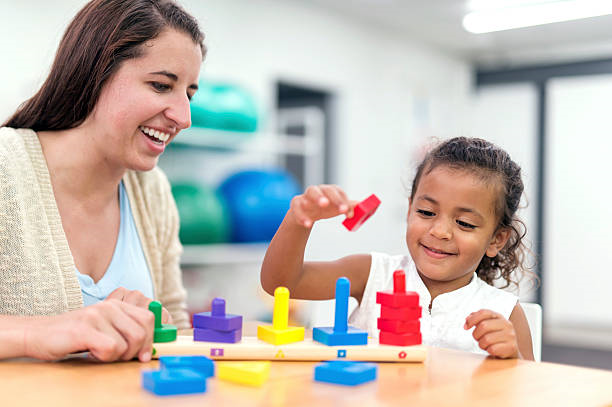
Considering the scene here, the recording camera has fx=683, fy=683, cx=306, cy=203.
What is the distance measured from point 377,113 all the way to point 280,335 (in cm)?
513

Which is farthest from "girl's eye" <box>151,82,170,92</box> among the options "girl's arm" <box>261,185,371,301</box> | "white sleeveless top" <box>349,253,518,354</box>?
"white sleeveless top" <box>349,253,518,354</box>

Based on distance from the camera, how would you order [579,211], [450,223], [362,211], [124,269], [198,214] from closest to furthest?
[362,211] < [450,223] < [124,269] < [198,214] < [579,211]

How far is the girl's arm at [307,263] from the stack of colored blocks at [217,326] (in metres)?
0.20

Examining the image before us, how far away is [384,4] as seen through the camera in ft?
17.1

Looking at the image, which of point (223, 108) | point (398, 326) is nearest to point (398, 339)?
point (398, 326)

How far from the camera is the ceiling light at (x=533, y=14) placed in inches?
194

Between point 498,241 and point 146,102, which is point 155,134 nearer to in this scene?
point 146,102

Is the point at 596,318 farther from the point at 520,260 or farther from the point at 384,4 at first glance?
the point at 520,260

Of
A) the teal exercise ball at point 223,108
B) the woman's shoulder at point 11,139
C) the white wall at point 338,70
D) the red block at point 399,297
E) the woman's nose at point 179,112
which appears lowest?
the red block at point 399,297

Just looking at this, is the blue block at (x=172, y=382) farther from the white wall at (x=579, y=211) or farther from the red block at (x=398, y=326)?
the white wall at (x=579, y=211)

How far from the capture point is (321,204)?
3.26ft

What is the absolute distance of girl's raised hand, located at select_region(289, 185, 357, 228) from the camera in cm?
99

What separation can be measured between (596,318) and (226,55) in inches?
154

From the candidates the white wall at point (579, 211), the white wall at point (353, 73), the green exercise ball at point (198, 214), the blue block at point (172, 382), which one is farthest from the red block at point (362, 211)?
the white wall at point (579, 211)
